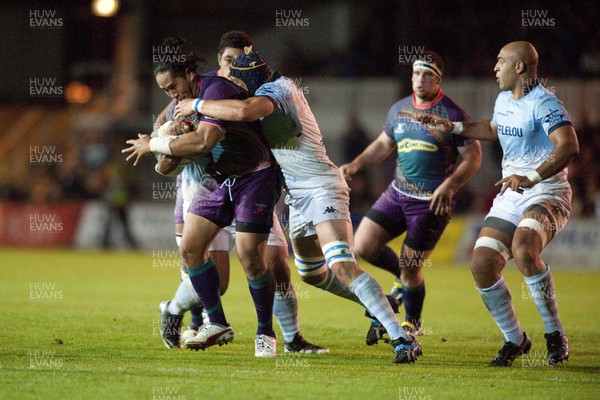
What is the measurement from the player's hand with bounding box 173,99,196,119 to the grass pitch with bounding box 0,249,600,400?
199 cm

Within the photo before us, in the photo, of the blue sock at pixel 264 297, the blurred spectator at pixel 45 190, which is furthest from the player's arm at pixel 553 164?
the blurred spectator at pixel 45 190

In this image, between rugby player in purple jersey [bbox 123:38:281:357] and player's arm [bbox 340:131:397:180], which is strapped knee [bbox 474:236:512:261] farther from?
player's arm [bbox 340:131:397:180]

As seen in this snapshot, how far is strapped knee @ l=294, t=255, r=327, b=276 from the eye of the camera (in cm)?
893

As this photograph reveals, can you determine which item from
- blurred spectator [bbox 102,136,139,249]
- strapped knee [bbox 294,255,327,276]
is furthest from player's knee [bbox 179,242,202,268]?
blurred spectator [bbox 102,136,139,249]

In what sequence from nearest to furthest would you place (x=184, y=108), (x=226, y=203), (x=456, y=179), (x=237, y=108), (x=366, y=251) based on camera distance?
(x=237, y=108), (x=184, y=108), (x=226, y=203), (x=456, y=179), (x=366, y=251)

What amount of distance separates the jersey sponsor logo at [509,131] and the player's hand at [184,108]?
8.68 feet

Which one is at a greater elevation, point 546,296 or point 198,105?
point 198,105

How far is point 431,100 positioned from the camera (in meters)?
10.2

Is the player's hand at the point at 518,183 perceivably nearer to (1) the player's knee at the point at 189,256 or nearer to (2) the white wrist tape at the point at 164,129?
(1) the player's knee at the point at 189,256

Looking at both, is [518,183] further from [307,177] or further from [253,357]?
[253,357]

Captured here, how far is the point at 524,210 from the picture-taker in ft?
27.5

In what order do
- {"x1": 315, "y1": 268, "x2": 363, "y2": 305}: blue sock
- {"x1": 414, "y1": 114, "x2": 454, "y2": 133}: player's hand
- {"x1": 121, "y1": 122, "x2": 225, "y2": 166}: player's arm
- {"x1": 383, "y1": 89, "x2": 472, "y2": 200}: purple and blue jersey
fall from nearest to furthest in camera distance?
{"x1": 121, "y1": 122, "x2": 225, "y2": 166}: player's arm → {"x1": 414, "y1": 114, "x2": 454, "y2": 133}: player's hand → {"x1": 315, "y1": 268, "x2": 363, "y2": 305}: blue sock → {"x1": 383, "y1": 89, "x2": 472, "y2": 200}: purple and blue jersey

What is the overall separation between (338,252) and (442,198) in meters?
2.14

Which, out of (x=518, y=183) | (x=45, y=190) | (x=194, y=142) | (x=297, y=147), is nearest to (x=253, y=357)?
(x=297, y=147)
